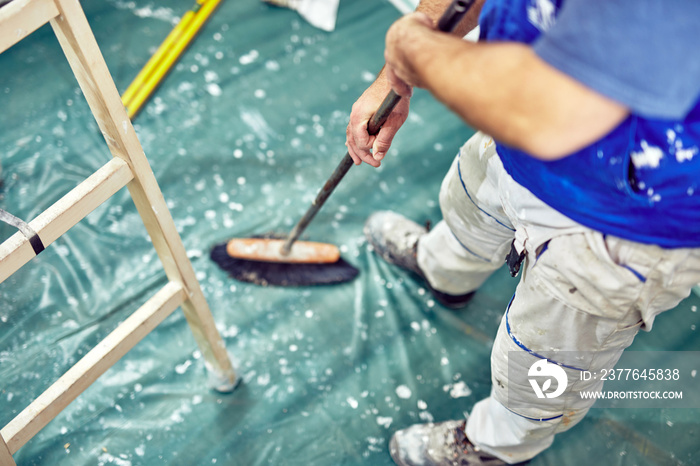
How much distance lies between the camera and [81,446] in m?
1.33

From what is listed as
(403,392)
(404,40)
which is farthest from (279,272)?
(404,40)

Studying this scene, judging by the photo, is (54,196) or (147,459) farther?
(54,196)

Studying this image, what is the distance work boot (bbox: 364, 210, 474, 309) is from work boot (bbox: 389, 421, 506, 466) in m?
0.39

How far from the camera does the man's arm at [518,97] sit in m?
0.57

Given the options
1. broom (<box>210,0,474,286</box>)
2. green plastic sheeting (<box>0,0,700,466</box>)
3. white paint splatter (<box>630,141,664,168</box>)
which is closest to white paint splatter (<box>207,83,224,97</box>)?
green plastic sheeting (<box>0,0,700,466</box>)

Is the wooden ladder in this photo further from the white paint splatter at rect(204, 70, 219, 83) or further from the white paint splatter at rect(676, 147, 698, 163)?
the white paint splatter at rect(204, 70, 219, 83)

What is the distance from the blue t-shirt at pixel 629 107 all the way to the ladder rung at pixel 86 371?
2.57 feet

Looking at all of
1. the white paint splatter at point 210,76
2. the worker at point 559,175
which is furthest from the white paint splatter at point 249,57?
the worker at point 559,175

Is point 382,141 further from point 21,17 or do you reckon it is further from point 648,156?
point 21,17

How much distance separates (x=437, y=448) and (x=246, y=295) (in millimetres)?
732

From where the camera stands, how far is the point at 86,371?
1024mm

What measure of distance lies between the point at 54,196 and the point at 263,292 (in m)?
0.80

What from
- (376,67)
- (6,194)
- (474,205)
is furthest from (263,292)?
(376,67)

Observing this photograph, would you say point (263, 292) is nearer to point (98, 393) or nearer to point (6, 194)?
point (98, 393)
